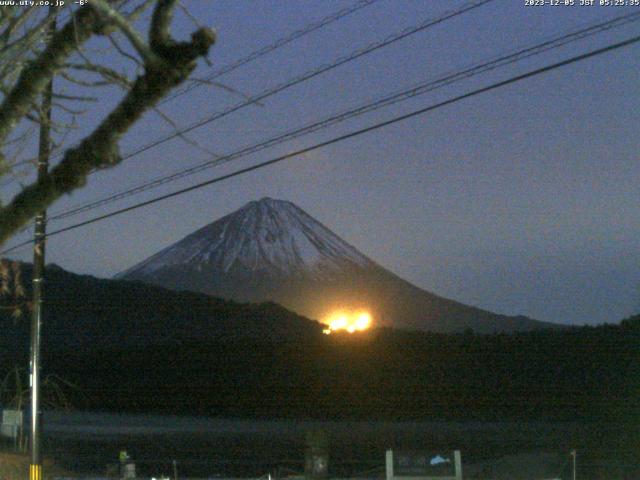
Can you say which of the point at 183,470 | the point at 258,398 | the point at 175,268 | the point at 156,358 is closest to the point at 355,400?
the point at 258,398

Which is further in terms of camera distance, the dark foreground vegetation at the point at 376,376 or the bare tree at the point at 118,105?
the dark foreground vegetation at the point at 376,376

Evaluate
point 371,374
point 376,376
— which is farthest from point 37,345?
point 371,374

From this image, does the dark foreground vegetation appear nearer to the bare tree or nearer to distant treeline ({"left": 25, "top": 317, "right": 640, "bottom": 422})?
distant treeline ({"left": 25, "top": 317, "right": 640, "bottom": 422})

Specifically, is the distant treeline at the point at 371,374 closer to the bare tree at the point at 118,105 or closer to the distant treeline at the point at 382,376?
the distant treeline at the point at 382,376

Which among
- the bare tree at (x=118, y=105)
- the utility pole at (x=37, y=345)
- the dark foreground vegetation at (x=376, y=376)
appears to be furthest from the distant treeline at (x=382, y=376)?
the bare tree at (x=118, y=105)

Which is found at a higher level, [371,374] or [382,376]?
[371,374]

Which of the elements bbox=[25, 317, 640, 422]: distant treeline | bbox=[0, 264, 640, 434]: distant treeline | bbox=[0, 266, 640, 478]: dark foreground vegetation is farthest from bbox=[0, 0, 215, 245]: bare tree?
bbox=[25, 317, 640, 422]: distant treeline

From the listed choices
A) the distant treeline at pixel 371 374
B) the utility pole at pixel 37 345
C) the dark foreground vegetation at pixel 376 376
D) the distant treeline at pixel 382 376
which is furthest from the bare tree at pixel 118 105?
the distant treeline at pixel 382 376

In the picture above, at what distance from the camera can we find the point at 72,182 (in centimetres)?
573

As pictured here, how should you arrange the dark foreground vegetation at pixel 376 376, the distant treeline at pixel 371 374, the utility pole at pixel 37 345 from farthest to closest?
the distant treeline at pixel 371 374, the dark foreground vegetation at pixel 376 376, the utility pole at pixel 37 345

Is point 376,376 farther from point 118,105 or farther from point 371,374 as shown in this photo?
point 118,105

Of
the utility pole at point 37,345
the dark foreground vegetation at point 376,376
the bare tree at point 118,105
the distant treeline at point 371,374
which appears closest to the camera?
the bare tree at point 118,105

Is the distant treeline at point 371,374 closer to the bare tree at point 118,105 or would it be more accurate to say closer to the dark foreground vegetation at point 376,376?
the dark foreground vegetation at point 376,376

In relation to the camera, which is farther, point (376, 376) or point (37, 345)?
point (376, 376)
